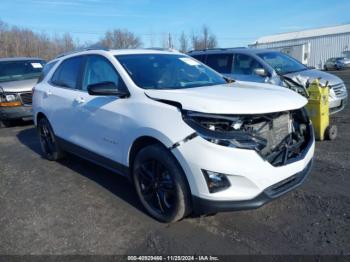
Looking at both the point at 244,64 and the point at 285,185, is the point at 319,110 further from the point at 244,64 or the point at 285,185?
the point at 285,185

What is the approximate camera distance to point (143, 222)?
3307mm

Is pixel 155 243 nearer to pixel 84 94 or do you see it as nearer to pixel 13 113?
pixel 84 94

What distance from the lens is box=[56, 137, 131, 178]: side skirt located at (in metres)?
3.66

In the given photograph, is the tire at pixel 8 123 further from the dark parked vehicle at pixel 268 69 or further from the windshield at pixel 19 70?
the dark parked vehicle at pixel 268 69

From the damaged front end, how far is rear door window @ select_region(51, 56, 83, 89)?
7.76 feet

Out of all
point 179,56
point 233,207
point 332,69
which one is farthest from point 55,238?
point 332,69

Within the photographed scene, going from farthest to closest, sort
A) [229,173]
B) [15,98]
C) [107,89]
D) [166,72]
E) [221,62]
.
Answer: [221,62]
[15,98]
[166,72]
[107,89]
[229,173]

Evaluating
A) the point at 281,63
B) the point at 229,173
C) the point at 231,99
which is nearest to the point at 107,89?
the point at 231,99

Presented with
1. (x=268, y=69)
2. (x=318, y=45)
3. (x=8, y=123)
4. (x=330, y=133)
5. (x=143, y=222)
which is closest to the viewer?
(x=143, y=222)

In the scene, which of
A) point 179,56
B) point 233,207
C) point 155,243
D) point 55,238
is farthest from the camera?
point 179,56

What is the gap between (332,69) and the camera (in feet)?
111

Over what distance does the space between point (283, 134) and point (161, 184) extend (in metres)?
1.35

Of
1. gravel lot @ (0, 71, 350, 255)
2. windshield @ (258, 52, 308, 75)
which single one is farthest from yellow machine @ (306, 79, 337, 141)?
windshield @ (258, 52, 308, 75)

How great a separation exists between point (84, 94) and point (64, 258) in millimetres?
2165
